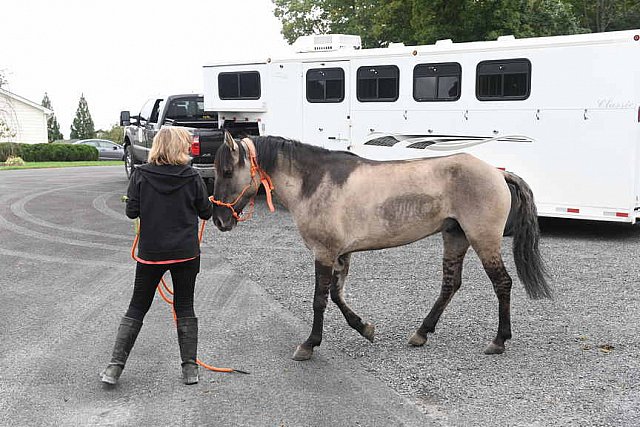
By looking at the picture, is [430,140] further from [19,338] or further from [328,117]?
[19,338]

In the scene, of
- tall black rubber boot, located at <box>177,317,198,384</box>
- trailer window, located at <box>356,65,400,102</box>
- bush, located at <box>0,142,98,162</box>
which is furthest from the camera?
bush, located at <box>0,142,98,162</box>

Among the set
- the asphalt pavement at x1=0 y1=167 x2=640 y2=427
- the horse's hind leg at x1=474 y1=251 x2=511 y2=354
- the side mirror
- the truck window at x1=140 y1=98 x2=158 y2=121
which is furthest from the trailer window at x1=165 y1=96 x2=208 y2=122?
the horse's hind leg at x1=474 y1=251 x2=511 y2=354

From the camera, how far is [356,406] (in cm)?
477

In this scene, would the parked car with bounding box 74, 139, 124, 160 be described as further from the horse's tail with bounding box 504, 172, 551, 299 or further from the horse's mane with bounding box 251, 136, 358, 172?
the horse's tail with bounding box 504, 172, 551, 299

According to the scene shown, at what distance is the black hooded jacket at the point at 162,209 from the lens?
5.07 m

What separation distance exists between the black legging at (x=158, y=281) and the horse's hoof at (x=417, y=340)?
2.00 m

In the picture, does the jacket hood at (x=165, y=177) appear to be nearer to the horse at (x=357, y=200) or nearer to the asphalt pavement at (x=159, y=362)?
the horse at (x=357, y=200)

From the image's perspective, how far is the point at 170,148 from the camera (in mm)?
5094

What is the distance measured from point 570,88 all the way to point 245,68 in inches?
297

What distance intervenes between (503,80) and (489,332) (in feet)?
22.2

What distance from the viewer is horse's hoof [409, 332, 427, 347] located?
19.9 ft

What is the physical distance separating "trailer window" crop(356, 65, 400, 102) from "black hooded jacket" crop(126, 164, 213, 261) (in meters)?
8.79

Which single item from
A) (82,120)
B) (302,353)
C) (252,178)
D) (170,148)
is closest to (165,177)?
(170,148)

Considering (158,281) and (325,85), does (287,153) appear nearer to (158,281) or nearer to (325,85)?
(158,281)
